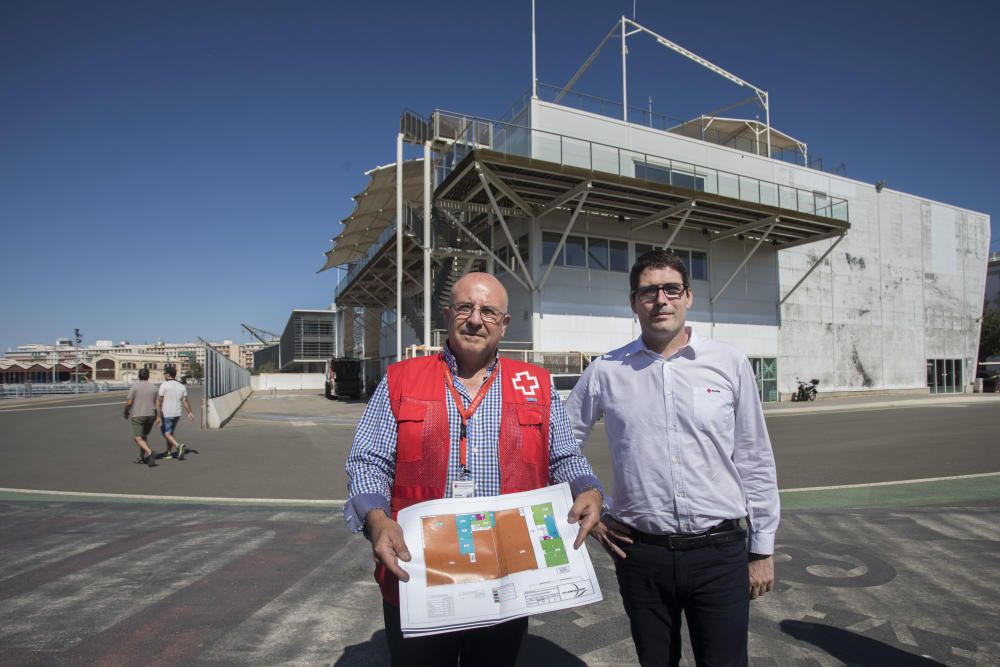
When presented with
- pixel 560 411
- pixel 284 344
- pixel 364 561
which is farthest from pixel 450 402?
pixel 284 344

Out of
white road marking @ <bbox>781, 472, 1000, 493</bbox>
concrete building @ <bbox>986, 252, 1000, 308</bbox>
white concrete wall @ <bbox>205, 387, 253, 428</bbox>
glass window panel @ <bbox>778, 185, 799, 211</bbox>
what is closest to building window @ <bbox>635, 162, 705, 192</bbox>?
glass window panel @ <bbox>778, 185, 799, 211</bbox>

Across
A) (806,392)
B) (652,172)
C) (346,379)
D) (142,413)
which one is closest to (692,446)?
(142,413)

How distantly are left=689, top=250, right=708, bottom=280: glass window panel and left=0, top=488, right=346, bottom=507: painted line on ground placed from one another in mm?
23166

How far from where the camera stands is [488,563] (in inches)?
72.4

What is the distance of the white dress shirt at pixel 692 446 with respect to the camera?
2.24 metres

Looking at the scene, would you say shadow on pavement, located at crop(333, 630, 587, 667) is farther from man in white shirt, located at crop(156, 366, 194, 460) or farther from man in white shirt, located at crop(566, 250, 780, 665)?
man in white shirt, located at crop(156, 366, 194, 460)

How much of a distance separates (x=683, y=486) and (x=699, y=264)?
26885 mm

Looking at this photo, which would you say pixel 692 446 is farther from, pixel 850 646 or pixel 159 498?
pixel 159 498

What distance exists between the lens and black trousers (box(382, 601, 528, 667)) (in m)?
1.94

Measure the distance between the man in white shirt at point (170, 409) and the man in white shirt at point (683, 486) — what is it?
10.7 m

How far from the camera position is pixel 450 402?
2.11 metres

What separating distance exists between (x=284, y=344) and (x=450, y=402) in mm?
89247

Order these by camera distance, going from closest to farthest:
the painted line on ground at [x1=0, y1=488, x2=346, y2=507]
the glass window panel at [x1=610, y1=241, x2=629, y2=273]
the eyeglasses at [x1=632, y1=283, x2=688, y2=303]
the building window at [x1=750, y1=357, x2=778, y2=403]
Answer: the eyeglasses at [x1=632, y1=283, x2=688, y2=303] → the painted line on ground at [x1=0, y1=488, x2=346, y2=507] → the glass window panel at [x1=610, y1=241, x2=629, y2=273] → the building window at [x1=750, y1=357, x2=778, y2=403]

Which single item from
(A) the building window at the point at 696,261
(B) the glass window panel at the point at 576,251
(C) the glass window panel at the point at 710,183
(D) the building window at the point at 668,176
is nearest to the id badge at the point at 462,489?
(B) the glass window panel at the point at 576,251
